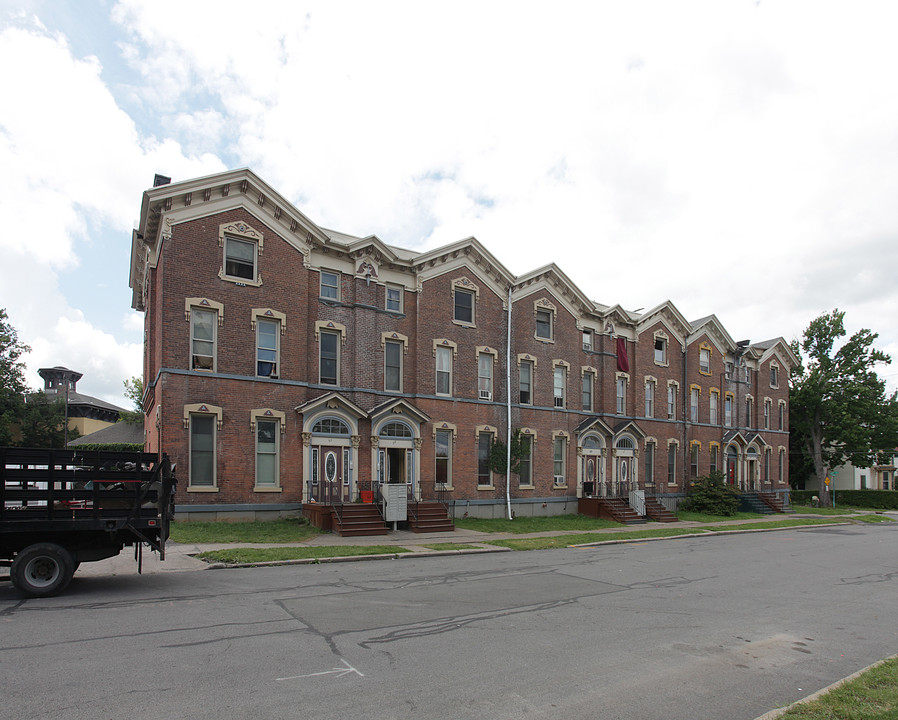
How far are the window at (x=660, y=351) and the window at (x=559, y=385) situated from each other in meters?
8.30

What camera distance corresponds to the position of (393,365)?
26.4 m

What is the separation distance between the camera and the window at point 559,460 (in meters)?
31.4

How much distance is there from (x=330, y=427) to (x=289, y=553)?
27.6ft

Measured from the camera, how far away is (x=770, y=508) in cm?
4053

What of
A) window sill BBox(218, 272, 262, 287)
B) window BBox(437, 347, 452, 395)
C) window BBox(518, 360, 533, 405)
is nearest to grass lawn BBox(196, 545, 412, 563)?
window sill BBox(218, 272, 262, 287)

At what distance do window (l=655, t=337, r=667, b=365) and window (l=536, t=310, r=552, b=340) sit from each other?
9.23 meters

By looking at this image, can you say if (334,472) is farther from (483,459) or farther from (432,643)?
(432,643)

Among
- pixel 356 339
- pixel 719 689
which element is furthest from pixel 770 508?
pixel 719 689

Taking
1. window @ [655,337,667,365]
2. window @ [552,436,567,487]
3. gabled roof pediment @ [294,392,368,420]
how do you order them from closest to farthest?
1. gabled roof pediment @ [294,392,368,420]
2. window @ [552,436,567,487]
3. window @ [655,337,667,365]

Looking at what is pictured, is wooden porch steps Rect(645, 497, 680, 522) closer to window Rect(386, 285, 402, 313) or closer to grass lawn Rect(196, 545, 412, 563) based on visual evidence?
window Rect(386, 285, 402, 313)

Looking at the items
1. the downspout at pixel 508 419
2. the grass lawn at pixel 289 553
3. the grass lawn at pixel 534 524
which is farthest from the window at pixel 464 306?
the grass lawn at pixel 289 553

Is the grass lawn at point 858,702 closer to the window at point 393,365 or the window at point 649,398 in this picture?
the window at point 393,365

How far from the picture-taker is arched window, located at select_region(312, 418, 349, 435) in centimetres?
2386

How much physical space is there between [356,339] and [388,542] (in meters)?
8.60
